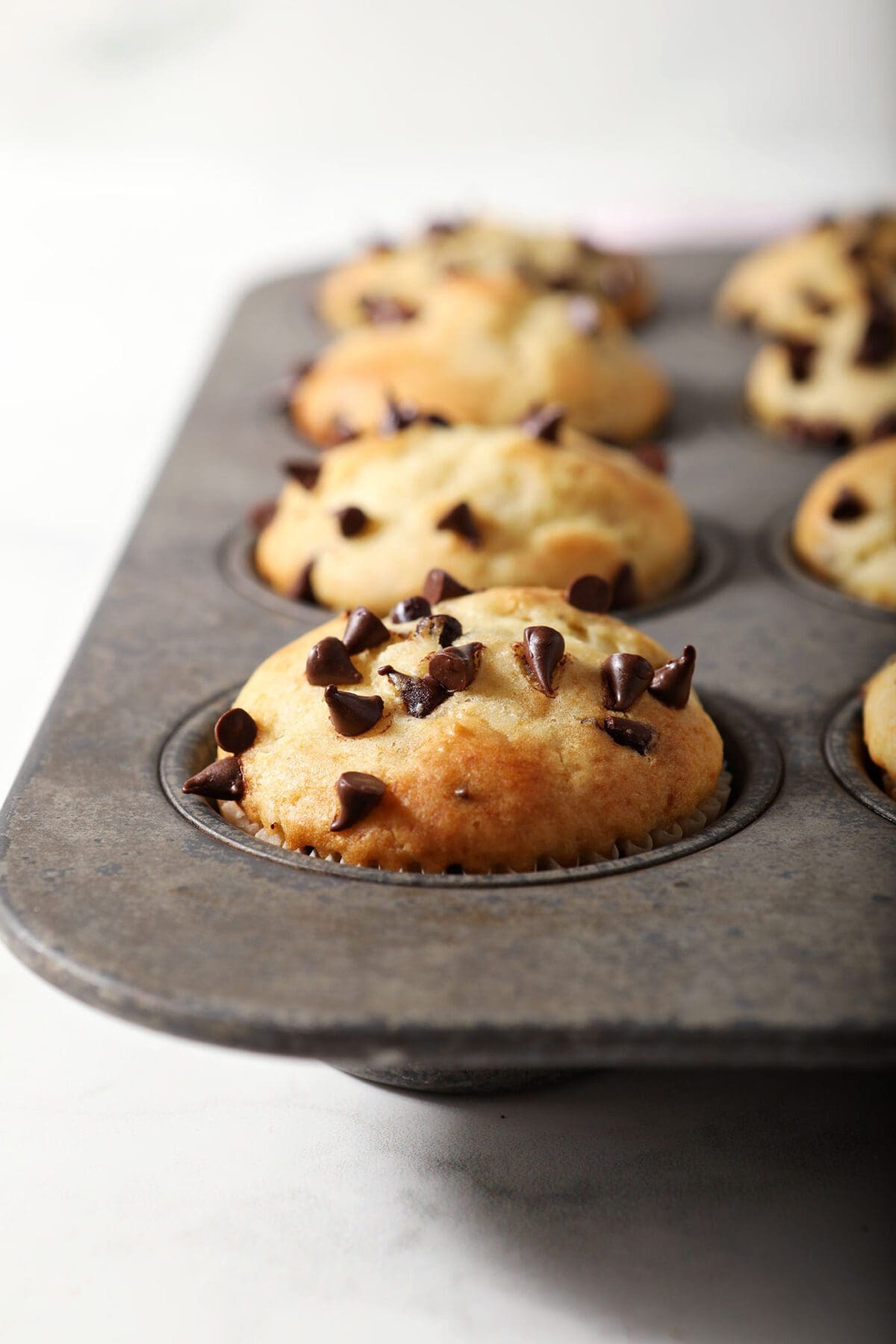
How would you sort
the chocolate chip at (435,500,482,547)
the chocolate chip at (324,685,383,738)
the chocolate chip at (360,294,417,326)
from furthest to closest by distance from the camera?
the chocolate chip at (360,294,417,326), the chocolate chip at (435,500,482,547), the chocolate chip at (324,685,383,738)

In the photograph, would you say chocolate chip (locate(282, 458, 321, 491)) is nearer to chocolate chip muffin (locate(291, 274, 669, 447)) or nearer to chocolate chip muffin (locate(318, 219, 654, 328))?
chocolate chip muffin (locate(291, 274, 669, 447))

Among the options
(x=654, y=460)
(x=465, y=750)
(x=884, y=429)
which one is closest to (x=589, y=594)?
(x=465, y=750)

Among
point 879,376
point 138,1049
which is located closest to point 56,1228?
point 138,1049

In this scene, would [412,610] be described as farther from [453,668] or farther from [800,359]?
[800,359]

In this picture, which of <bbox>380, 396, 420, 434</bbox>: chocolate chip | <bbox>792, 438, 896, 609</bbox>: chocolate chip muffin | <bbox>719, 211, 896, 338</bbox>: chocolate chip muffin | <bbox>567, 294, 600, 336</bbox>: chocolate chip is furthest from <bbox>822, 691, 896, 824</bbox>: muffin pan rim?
<bbox>719, 211, 896, 338</bbox>: chocolate chip muffin

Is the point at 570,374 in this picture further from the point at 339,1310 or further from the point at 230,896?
the point at 339,1310

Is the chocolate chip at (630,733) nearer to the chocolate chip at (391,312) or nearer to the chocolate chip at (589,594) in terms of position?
the chocolate chip at (589,594)

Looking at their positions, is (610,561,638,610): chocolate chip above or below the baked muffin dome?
below
